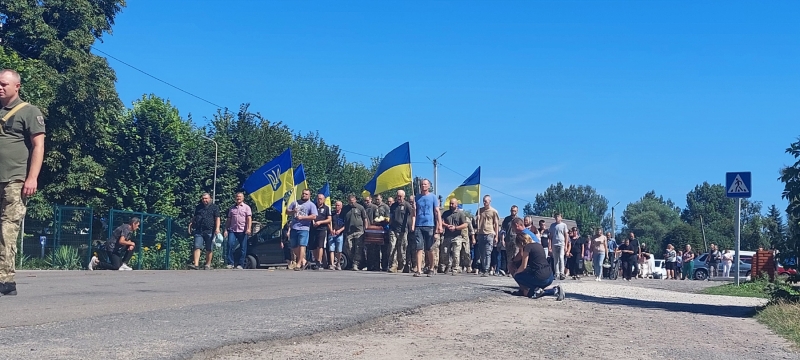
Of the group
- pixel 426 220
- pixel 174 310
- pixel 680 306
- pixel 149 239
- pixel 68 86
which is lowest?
pixel 680 306

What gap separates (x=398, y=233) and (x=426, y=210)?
2.80 m

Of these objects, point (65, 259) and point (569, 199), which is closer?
point (65, 259)

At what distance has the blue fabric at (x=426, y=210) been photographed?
57.1 ft

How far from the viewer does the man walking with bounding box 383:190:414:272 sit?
1988 centimetres

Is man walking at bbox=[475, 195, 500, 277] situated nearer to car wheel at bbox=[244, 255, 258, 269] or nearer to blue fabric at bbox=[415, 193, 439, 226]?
blue fabric at bbox=[415, 193, 439, 226]

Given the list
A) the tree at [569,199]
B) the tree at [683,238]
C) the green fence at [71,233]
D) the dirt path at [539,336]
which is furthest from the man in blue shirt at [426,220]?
the tree at [569,199]

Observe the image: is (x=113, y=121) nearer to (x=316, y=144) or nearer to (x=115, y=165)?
(x=115, y=165)

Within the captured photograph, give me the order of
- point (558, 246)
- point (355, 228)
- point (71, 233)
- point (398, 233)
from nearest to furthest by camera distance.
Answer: point (398, 233), point (71, 233), point (355, 228), point (558, 246)

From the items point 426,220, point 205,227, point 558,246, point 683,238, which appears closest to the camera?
point 426,220

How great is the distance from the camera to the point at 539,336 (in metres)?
7.85

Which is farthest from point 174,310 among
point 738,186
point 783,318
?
point 738,186

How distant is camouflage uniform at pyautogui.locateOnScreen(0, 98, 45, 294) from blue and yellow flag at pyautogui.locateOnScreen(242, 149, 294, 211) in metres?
16.3

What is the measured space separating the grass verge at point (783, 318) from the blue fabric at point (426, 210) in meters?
6.97

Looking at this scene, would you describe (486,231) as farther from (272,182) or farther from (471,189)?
(272,182)
